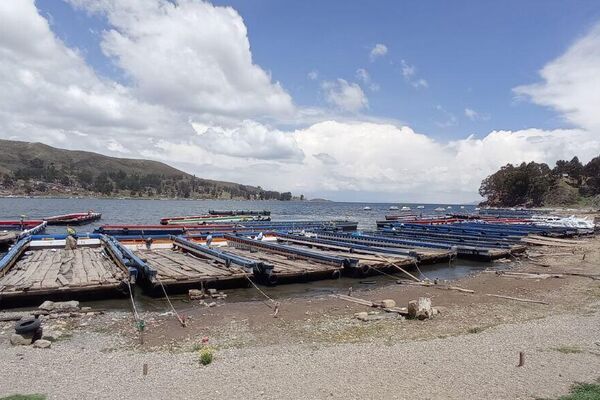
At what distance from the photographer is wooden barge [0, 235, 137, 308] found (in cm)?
1625

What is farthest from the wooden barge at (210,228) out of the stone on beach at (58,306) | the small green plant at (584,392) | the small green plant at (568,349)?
the small green plant at (584,392)

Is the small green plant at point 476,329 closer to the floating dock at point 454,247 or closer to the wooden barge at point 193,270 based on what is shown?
the wooden barge at point 193,270

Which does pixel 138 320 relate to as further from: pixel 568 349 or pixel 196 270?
pixel 568 349

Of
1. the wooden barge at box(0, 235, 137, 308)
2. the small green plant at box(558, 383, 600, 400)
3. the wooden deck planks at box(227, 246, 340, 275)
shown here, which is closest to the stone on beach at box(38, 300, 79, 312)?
the wooden barge at box(0, 235, 137, 308)

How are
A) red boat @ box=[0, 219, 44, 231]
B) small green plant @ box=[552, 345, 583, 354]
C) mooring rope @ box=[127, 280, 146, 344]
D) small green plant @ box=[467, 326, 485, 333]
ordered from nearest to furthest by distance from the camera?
small green plant @ box=[552, 345, 583, 354]
mooring rope @ box=[127, 280, 146, 344]
small green plant @ box=[467, 326, 485, 333]
red boat @ box=[0, 219, 44, 231]

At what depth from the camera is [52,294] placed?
53.8 ft

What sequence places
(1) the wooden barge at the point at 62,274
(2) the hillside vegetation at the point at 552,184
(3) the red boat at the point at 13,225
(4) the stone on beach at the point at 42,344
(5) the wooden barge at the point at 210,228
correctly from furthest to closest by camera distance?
1. (2) the hillside vegetation at the point at 552,184
2. (3) the red boat at the point at 13,225
3. (5) the wooden barge at the point at 210,228
4. (1) the wooden barge at the point at 62,274
5. (4) the stone on beach at the point at 42,344

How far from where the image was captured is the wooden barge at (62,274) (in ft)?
53.3

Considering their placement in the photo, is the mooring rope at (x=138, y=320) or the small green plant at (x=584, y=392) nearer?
the small green plant at (x=584, y=392)

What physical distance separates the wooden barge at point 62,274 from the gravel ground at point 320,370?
476 cm

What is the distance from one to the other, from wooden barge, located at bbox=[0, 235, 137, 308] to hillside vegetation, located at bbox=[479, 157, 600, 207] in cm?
13260

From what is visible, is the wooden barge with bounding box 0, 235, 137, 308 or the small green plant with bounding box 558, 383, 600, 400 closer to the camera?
the small green plant with bounding box 558, 383, 600, 400

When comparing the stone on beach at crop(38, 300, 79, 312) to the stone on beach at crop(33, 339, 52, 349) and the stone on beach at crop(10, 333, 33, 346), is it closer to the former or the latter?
the stone on beach at crop(10, 333, 33, 346)

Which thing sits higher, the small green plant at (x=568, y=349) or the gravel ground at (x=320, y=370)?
the small green plant at (x=568, y=349)
